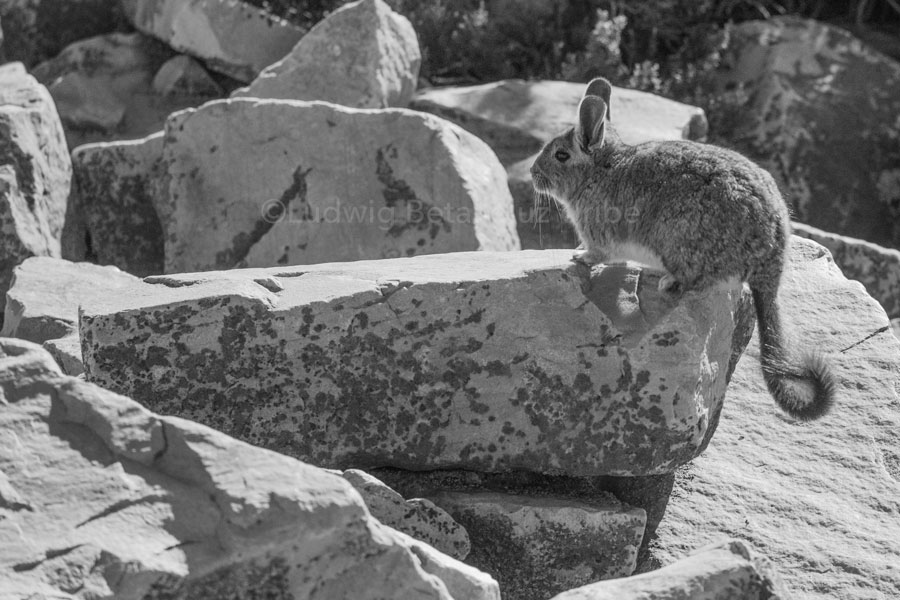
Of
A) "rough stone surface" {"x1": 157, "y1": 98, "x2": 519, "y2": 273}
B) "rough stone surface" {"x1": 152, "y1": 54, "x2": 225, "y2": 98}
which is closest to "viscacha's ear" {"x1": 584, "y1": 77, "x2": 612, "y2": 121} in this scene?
"rough stone surface" {"x1": 157, "y1": 98, "x2": 519, "y2": 273}

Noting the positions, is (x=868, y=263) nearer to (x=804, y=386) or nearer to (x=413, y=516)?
(x=804, y=386)

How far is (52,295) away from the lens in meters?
6.57

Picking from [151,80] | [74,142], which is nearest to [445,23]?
[151,80]

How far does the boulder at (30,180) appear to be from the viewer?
24.5 ft

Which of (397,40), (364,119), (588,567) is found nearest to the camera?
(588,567)

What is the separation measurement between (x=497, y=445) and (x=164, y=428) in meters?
1.71

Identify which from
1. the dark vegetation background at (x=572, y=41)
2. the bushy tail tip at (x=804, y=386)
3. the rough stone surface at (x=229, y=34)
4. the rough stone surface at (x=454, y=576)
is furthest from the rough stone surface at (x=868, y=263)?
the rough stone surface at (x=229, y=34)

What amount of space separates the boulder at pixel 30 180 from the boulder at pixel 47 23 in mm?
3523

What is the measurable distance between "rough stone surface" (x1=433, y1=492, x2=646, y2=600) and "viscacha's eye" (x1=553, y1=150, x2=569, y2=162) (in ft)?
7.52

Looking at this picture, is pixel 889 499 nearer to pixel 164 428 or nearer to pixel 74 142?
pixel 164 428

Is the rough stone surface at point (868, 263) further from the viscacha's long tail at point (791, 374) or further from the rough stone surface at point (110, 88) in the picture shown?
the rough stone surface at point (110, 88)

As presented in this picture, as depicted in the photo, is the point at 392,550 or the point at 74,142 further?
the point at 74,142

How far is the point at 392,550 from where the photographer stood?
3.54m

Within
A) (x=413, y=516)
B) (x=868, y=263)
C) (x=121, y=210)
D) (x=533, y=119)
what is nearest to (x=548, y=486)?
(x=413, y=516)
